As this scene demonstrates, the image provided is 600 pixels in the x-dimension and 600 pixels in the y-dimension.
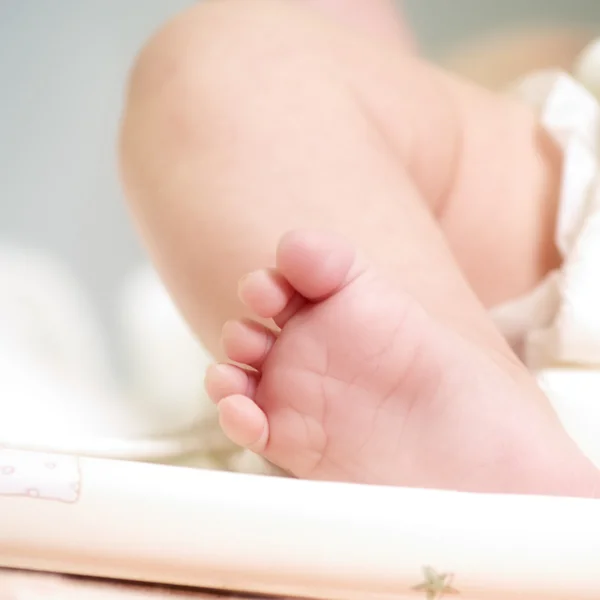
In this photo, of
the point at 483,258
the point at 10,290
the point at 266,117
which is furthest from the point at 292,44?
the point at 10,290

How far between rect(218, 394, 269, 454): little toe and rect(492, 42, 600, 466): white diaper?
18 centimetres

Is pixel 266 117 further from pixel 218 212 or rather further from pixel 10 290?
pixel 10 290

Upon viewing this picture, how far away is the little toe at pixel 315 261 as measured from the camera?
353 millimetres

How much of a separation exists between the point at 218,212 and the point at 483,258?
0.74 feet

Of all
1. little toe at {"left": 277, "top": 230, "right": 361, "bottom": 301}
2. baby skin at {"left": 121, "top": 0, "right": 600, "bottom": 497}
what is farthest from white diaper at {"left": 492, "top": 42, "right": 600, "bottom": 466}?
little toe at {"left": 277, "top": 230, "right": 361, "bottom": 301}

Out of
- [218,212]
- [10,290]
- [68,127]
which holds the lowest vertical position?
[218,212]

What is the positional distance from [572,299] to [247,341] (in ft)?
0.68

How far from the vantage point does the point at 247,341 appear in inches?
15.1

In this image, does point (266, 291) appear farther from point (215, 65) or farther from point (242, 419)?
A: point (215, 65)

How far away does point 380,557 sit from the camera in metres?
0.28

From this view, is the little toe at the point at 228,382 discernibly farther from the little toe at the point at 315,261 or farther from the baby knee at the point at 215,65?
the baby knee at the point at 215,65

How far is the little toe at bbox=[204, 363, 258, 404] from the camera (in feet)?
1.26

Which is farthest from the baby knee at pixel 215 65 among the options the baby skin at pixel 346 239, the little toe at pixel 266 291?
the little toe at pixel 266 291

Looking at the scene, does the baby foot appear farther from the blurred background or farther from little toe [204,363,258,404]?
the blurred background
